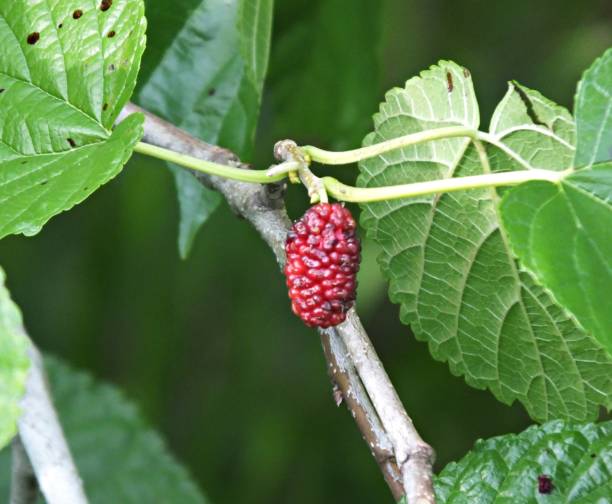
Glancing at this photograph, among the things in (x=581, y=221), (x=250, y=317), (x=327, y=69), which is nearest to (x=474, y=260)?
(x=581, y=221)

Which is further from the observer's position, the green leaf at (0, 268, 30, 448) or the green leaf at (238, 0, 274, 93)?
the green leaf at (238, 0, 274, 93)

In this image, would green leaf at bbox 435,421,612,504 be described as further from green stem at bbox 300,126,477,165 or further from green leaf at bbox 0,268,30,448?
green leaf at bbox 0,268,30,448

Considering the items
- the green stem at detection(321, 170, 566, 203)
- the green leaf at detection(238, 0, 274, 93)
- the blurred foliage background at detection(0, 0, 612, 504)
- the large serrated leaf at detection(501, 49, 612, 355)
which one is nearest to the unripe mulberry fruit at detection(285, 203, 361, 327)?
the green stem at detection(321, 170, 566, 203)

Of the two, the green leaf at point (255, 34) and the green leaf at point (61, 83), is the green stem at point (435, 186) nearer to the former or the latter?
the green leaf at point (61, 83)

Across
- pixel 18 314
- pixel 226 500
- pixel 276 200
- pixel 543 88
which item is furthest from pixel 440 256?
pixel 226 500

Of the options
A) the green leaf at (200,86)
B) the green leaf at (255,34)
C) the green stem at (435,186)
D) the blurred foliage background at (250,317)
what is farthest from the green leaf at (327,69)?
the green stem at (435,186)
